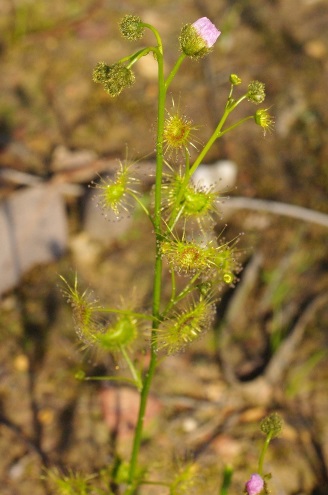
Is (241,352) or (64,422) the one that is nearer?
(64,422)

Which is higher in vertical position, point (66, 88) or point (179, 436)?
point (66, 88)

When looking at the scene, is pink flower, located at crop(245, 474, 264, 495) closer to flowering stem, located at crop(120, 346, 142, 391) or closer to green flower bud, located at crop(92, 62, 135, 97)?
flowering stem, located at crop(120, 346, 142, 391)

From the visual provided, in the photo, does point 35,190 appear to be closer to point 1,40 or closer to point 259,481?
point 1,40

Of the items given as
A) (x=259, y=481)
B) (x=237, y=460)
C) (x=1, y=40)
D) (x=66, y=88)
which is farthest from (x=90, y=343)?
(x=1, y=40)

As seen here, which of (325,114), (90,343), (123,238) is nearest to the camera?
(90,343)

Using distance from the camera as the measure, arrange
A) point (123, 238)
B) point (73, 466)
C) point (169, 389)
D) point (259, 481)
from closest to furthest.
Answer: point (259, 481), point (73, 466), point (169, 389), point (123, 238)

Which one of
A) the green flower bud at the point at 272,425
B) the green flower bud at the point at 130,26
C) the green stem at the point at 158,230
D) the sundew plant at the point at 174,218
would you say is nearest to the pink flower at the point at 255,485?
the sundew plant at the point at 174,218

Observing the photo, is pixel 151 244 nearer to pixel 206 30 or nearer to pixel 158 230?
pixel 158 230

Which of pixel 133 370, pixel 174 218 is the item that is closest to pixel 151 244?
pixel 133 370
